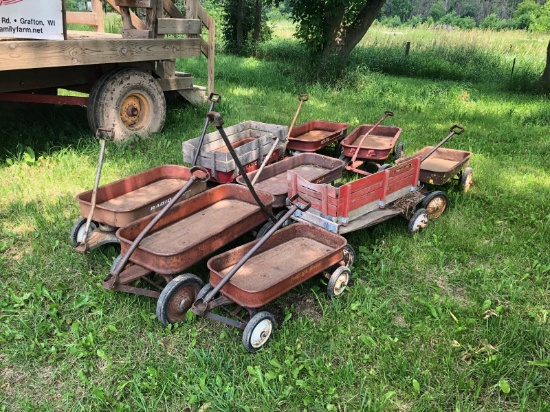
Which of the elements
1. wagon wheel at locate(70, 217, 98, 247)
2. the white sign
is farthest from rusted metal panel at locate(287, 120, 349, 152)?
the white sign

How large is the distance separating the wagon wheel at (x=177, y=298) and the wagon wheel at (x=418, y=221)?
2122mm

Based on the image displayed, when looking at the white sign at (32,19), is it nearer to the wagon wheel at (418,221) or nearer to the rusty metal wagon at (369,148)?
the rusty metal wagon at (369,148)

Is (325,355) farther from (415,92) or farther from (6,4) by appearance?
(415,92)

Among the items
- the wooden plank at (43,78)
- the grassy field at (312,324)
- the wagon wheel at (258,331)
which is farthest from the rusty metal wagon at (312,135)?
the wagon wheel at (258,331)

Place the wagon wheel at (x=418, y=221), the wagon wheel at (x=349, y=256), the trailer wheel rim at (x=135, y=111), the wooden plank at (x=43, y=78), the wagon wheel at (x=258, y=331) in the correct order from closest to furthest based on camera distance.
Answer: the wagon wheel at (x=258, y=331) → the wagon wheel at (x=349, y=256) → the wagon wheel at (x=418, y=221) → the wooden plank at (x=43, y=78) → the trailer wheel rim at (x=135, y=111)

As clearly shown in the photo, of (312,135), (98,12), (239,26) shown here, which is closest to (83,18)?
(98,12)

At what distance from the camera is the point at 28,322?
327 cm

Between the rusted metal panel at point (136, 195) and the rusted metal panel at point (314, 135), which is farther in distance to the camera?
the rusted metal panel at point (314, 135)

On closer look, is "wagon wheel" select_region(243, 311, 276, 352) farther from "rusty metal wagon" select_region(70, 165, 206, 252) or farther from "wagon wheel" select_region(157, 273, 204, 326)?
"rusty metal wagon" select_region(70, 165, 206, 252)

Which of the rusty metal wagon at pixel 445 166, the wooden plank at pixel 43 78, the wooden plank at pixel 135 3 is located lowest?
the rusty metal wagon at pixel 445 166

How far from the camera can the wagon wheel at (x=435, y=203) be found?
4.61m

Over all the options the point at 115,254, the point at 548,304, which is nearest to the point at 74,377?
the point at 115,254

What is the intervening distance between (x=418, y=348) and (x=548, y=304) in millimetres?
1219

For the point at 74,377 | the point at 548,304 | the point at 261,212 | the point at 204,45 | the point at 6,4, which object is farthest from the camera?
the point at 204,45
